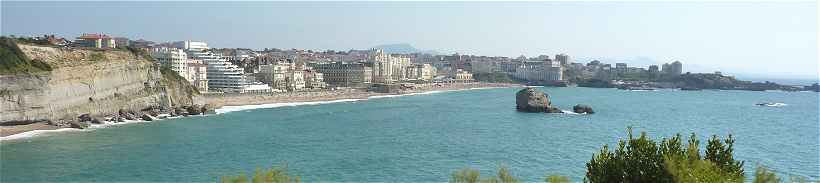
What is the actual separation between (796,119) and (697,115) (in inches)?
226

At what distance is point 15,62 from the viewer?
97.8 ft

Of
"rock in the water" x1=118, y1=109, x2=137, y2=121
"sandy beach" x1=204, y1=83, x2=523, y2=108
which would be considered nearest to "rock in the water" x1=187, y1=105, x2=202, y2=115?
"rock in the water" x1=118, y1=109, x2=137, y2=121

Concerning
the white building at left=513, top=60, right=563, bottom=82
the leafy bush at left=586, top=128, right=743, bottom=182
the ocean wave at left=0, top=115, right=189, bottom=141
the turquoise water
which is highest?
the white building at left=513, top=60, right=563, bottom=82

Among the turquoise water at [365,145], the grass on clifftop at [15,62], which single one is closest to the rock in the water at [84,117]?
the turquoise water at [365,145]

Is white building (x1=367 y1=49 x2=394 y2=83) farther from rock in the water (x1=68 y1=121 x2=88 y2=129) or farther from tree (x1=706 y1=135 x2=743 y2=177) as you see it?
tree (x1=706 y1=135 x2=743 y2=177)

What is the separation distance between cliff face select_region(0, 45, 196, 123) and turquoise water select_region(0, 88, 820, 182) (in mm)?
2933

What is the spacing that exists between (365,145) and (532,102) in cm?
2202

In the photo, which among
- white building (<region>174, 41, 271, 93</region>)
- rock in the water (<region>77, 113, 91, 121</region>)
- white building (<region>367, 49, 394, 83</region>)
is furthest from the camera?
white building (<region>367, 49, 394, 83</region>)

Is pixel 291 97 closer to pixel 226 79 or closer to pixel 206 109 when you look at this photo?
pixel 226 79

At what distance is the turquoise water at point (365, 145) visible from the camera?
19.7 meters

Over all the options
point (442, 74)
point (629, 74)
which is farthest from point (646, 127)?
point (629, 74)

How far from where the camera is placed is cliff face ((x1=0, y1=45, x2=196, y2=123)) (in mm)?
28328

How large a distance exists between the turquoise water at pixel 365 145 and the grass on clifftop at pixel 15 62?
167 inches

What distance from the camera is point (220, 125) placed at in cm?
3222
